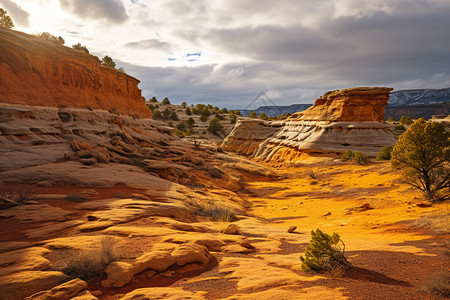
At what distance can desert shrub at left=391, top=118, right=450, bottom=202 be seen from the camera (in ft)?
32.0

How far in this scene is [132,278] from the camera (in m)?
4.00

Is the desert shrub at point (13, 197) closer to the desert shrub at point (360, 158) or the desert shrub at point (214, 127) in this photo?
the desert shrub at point (360, 158)

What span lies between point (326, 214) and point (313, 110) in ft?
86.4

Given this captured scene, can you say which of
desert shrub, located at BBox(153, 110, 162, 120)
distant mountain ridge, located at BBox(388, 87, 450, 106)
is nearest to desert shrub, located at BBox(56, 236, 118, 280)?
desert shrub, located at BBox(153, 110, 162, 120)

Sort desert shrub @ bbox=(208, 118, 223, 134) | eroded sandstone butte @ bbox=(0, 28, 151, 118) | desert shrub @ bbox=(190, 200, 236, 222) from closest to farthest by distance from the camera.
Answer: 1. desert shrub @ bbox=(190, 200, 236, 222)
2. eroded sandstone butte @ bbox=(0, 28, 151, 118)
3. desert shrub @ bbox=(208, 118, 223, 134)

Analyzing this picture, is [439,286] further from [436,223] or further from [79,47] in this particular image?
[79,47]

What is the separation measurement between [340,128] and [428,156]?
20.0 metres

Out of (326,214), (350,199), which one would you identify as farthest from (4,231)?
(350,199)

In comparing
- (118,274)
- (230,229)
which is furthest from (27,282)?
(230,229)

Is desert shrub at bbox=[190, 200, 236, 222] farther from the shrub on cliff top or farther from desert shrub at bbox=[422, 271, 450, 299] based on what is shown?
the shrub on cliff top

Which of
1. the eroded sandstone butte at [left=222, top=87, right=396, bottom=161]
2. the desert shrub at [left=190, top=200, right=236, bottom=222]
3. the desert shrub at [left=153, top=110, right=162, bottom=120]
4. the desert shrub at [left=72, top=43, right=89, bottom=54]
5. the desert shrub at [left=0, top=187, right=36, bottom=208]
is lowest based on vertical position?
the desert shrub at [left=190, top=200, right=236, bottom=222]

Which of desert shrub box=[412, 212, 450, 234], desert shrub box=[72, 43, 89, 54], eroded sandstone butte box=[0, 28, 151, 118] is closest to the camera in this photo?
desert shrub box=[412, 212, 450, 234]

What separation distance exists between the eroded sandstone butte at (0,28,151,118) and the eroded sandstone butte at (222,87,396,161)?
848 inches

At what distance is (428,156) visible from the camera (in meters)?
10.1
